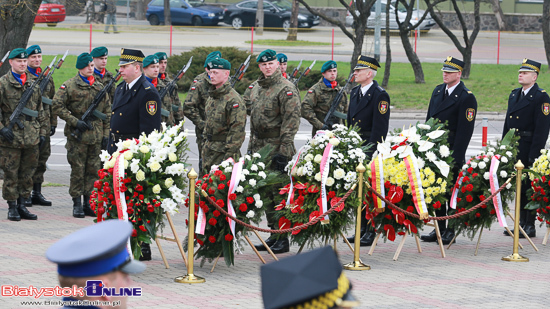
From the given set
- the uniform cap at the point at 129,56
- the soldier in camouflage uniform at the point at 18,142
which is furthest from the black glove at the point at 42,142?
the uniform cap at the point at 129,56

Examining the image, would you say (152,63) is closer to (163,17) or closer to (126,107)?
(126,107)

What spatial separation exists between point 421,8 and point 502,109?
2777cm

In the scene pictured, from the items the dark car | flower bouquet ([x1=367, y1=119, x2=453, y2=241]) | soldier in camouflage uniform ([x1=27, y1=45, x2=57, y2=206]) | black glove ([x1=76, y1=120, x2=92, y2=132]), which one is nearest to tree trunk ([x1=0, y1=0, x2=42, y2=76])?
soldier in camouflage uniform ([x1=27, y1=45, x2=57, y2=206])

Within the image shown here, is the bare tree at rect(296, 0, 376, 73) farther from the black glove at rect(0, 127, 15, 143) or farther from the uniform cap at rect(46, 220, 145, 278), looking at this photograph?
the uniform cap at rect(46, 220, 145, 278)

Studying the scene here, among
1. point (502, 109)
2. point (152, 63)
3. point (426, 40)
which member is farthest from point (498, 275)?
point (426, 40)

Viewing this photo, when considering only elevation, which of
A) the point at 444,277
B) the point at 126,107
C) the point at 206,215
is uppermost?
the point at 126,107

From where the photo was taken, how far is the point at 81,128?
11242 millimetres

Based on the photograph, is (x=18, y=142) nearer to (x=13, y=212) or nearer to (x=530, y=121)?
(x=13, y=212)

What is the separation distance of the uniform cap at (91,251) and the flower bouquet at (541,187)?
797 centimetres

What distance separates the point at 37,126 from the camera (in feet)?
37.0

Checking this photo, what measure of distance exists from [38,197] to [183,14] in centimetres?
3427

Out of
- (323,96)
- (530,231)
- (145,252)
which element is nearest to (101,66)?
(323,96)

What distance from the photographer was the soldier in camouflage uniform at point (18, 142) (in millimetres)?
10984

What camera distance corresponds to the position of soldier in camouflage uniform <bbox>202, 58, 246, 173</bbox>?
9.45 metres
